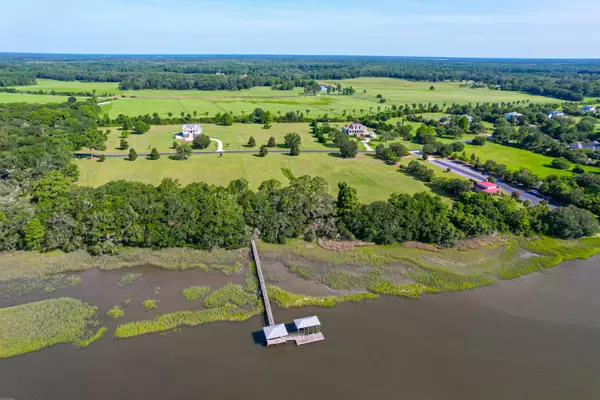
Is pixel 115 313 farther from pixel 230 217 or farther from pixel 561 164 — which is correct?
pixel 561 164

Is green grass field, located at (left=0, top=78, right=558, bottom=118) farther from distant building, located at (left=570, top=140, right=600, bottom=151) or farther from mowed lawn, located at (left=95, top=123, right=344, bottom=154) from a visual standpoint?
distant building, located at (left=570, top=140, right=600, bottom=151)

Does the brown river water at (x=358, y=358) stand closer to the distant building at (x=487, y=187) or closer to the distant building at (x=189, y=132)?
the distant building at (x=487, y=187)

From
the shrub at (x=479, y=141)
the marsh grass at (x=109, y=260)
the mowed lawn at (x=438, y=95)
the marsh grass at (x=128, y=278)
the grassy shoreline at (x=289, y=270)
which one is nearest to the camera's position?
the grassy shoreline at (x=289, y=270)

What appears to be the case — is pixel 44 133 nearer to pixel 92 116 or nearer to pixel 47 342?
pixel 92 116

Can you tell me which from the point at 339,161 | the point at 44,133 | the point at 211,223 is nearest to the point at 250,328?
the point at 211,223

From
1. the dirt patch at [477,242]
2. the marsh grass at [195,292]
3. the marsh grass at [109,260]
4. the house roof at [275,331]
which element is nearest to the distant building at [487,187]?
the dirt patch at [477,242]

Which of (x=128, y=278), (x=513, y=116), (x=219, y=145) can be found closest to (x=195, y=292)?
(x=128, y=278)
